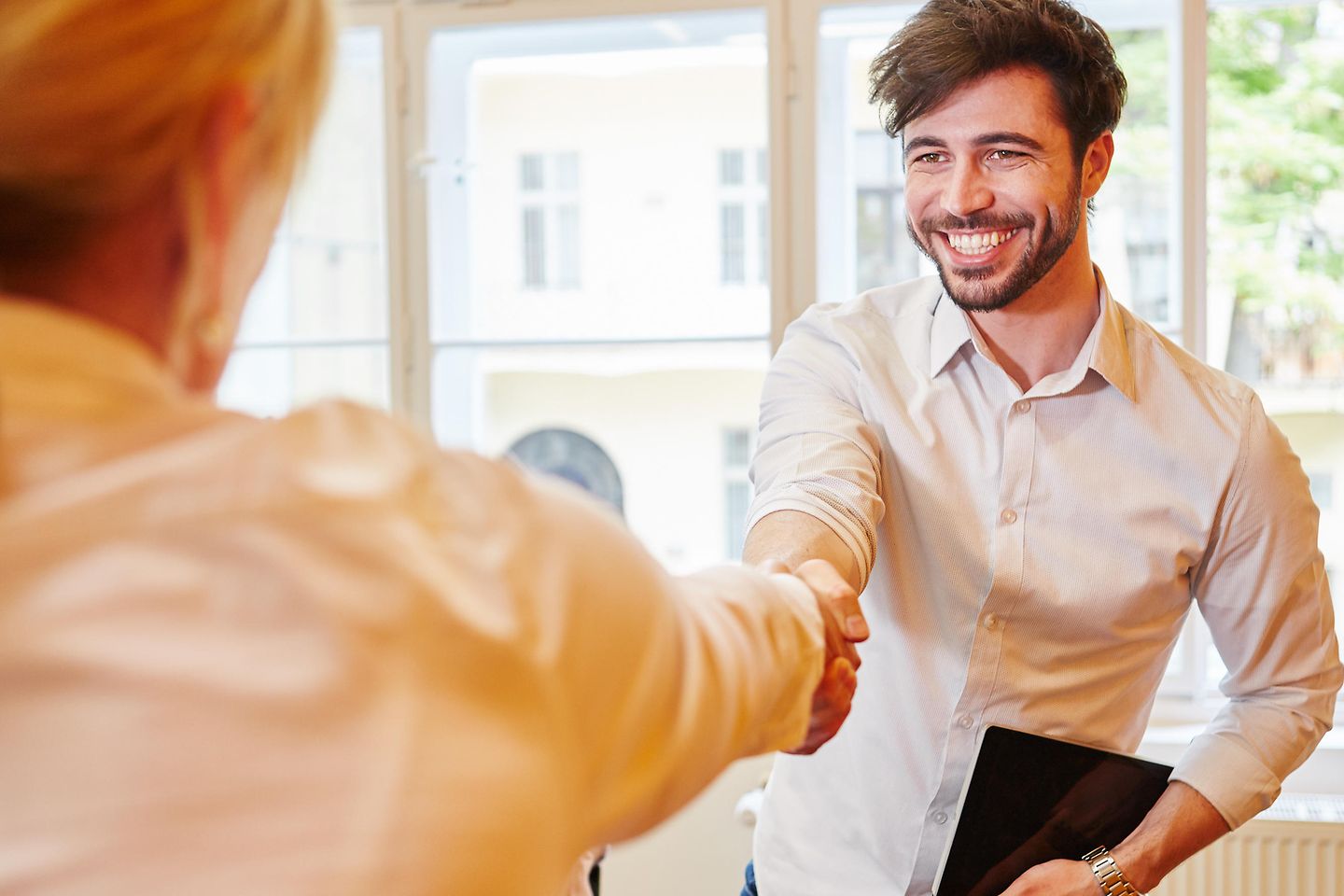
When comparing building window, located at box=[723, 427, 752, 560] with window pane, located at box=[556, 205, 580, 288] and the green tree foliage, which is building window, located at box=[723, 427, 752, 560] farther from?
the green tree foliage

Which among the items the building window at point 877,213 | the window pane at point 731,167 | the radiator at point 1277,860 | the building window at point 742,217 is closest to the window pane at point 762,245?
the building window at point 742,217

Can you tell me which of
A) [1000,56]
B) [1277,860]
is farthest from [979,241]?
[1277,860]

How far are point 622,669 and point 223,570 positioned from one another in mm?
201

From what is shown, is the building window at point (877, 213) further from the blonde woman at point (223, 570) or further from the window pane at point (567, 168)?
the blonde woman at point (223, 570)

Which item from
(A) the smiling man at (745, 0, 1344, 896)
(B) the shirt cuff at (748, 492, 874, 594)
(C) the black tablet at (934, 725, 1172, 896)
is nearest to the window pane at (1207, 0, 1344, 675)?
(A) the smiling man at (745, 0, 1344, 896)

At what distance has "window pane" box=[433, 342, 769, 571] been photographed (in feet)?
11.6

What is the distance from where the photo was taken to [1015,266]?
5.90 ft

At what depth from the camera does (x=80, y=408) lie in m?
0.54

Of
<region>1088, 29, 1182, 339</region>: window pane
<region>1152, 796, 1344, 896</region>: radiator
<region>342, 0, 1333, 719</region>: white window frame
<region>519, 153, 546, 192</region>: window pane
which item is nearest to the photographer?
<region>1152, 796, 1344, 896</region>: radiator

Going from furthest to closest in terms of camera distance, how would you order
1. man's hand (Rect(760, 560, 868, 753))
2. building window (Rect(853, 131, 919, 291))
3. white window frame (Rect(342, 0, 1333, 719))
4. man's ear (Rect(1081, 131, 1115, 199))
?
1. building window (Rect(853, 131, 919, 291))
2. white window frame (Rect(342, 0, 1333, 719))
3. man's ear (Rect(1081, 131, 1115, 199))
4. man's hand (Rect(760, 560, 868, 753))

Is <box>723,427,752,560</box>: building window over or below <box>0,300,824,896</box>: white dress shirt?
below

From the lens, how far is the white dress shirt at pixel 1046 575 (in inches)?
67.6

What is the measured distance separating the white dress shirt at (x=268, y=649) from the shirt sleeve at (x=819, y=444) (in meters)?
0.95

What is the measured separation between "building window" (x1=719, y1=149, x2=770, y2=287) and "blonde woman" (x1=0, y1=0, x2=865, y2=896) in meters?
2.93
